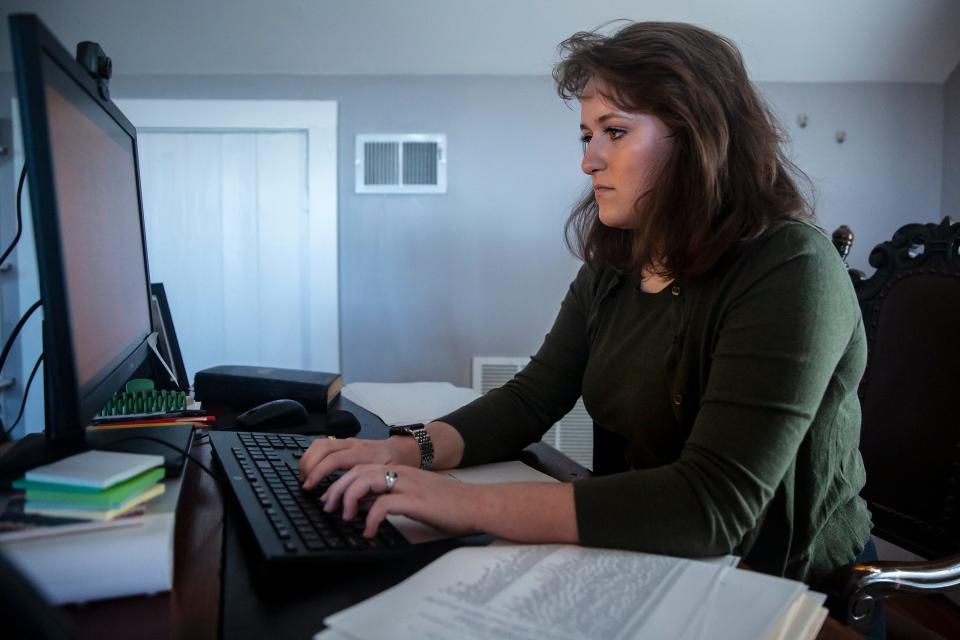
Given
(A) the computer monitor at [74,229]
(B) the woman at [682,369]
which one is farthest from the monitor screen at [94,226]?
(B) the woman at [682,369]

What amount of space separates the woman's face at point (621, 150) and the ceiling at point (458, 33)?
1.35m

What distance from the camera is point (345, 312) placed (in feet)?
7.82

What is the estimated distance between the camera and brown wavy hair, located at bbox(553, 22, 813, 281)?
3.05 ft

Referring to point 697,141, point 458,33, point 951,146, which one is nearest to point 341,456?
point 697,141

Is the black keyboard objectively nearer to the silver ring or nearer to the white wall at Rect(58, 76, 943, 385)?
the silver ring

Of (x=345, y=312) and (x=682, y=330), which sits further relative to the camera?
(x=345, y=312)

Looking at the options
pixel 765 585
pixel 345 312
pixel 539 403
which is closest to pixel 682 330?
pixel 539 403

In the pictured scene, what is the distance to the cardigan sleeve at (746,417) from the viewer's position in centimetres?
66

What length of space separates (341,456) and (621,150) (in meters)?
0.55

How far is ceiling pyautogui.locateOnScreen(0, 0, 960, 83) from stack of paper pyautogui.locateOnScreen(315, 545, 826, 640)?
1946 mm

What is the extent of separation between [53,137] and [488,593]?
495 mm

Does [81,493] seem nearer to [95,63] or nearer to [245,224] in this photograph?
[95,63]

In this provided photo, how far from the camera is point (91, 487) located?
539 millimetres

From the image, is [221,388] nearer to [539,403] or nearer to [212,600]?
[539,403]
